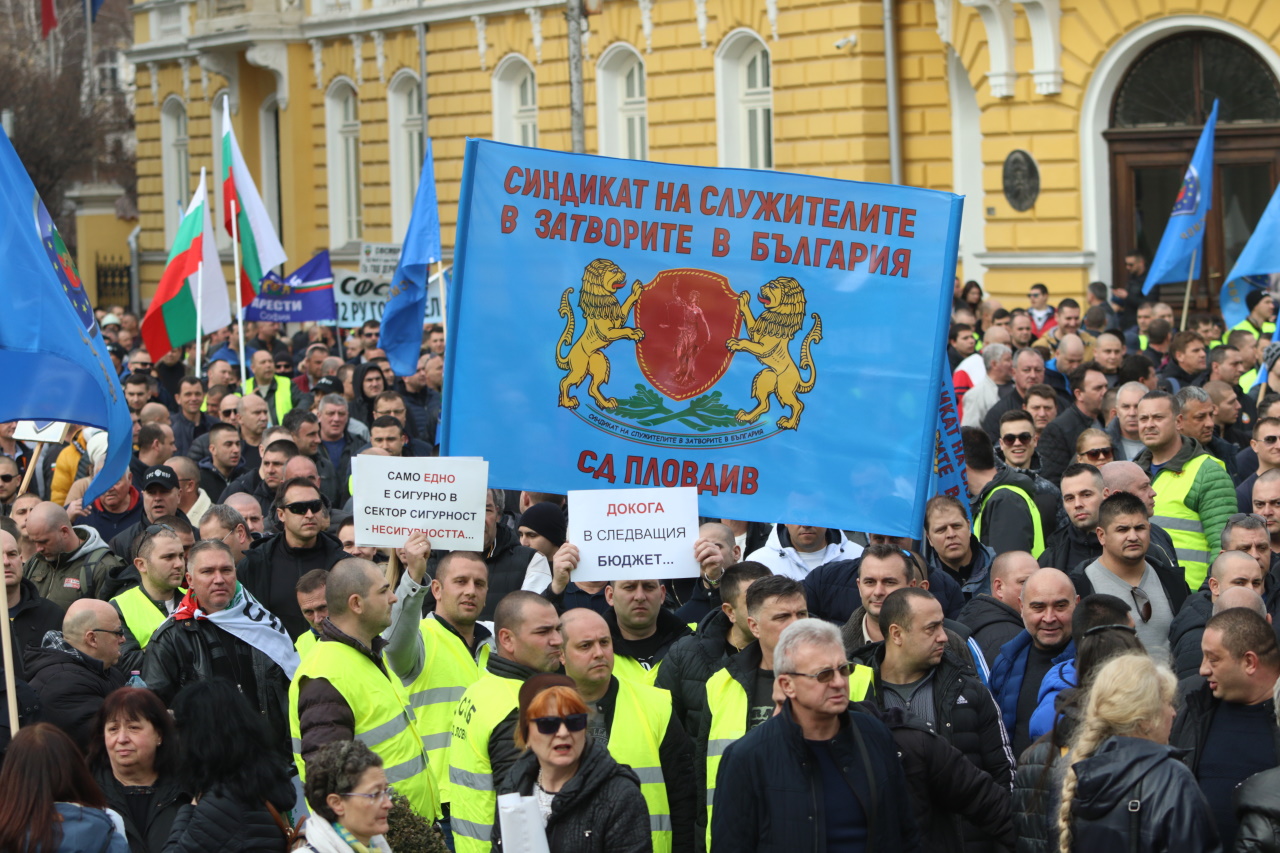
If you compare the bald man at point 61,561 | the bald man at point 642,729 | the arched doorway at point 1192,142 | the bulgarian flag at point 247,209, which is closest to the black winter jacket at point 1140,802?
the bald man at point 642,729

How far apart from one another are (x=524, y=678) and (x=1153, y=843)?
7.13 feet

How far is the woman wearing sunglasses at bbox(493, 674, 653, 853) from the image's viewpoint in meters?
5.44

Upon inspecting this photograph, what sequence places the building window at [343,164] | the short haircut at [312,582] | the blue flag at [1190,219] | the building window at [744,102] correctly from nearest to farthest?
the short haircut at [312,582] < the blue flag at [1190,219] < the building window at [744,102] < the building window at [343,164]

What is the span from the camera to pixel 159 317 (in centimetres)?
1734

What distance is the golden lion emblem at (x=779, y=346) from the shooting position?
782 cm

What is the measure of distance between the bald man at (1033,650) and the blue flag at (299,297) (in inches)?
527

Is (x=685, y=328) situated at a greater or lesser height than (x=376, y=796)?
greater

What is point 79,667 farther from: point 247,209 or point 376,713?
point 247,209

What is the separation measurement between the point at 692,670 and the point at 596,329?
1872mm

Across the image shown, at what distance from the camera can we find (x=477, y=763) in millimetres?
6074

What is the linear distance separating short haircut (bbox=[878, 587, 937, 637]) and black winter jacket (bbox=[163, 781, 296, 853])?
6.87 ft

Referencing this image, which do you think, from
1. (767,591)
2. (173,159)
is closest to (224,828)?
(767,591)

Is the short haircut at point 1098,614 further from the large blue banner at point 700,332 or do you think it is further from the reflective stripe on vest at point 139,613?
the reflective stripe on vest at point 139,613

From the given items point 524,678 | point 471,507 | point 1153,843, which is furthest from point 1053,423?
point 1153,843
